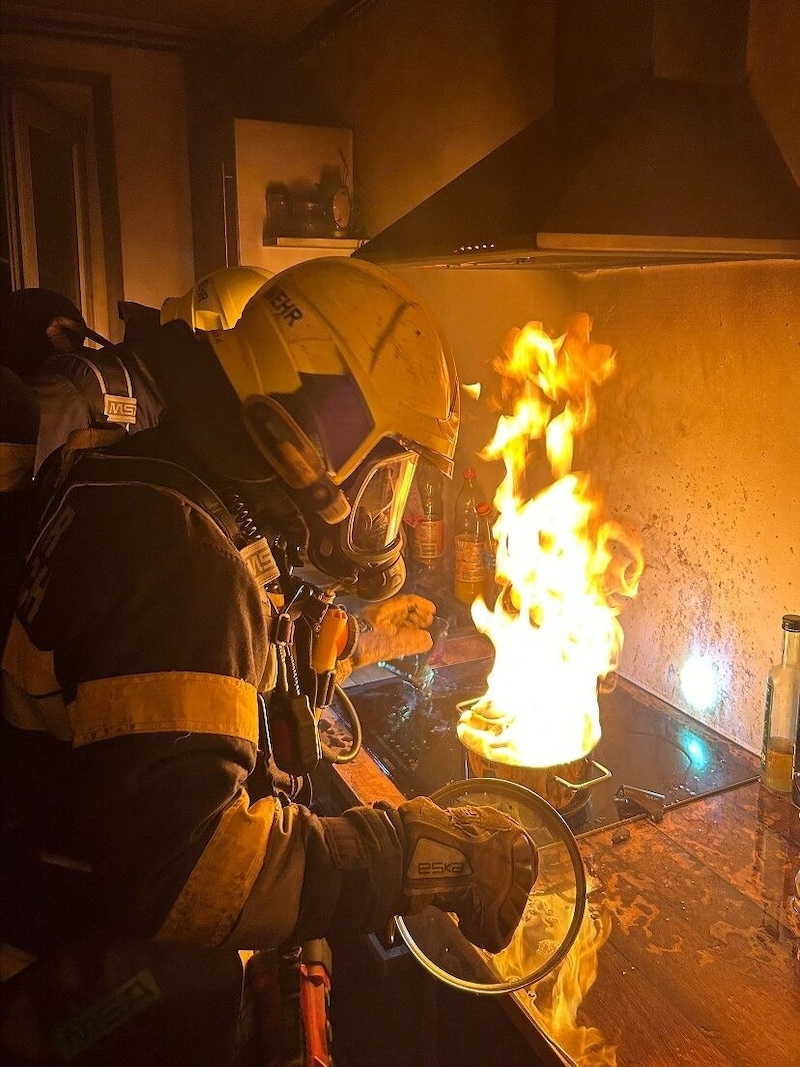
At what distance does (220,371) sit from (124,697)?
0.47 meters

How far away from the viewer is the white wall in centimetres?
354

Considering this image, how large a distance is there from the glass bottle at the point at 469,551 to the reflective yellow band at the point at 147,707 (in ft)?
5.94

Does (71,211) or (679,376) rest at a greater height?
(71,211)

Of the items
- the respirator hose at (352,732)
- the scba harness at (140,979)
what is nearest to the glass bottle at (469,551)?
the respirator hose at (352,732)

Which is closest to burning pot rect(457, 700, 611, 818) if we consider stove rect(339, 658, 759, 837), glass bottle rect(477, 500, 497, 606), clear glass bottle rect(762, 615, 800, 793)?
stove rect(339, 658, 759, 837)

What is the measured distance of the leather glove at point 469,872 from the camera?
1.10m

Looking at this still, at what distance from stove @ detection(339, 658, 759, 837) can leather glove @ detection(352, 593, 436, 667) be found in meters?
0.24

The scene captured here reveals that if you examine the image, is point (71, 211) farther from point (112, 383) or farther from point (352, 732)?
point (352, 732)

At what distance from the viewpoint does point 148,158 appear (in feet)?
12.1

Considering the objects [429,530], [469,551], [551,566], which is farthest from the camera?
[429,530]

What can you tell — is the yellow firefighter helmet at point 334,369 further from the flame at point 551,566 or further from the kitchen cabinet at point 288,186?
the kitchen cabinet at point 288,186

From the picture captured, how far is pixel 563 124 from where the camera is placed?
5.19 ft

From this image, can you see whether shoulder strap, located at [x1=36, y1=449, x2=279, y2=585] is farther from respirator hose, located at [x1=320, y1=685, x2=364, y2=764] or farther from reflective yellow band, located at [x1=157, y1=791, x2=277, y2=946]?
respirator hose, located at [x1=320, y1=685, x2=364, y2=764]

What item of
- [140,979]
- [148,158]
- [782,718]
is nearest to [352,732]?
[140,979]
